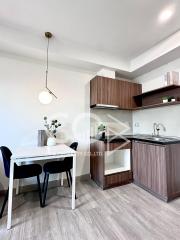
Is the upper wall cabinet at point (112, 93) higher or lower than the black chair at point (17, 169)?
higher

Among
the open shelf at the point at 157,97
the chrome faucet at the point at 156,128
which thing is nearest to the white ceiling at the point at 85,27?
the open shelf at the point at 157,97

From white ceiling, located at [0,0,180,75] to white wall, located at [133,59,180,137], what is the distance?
0.63 metres

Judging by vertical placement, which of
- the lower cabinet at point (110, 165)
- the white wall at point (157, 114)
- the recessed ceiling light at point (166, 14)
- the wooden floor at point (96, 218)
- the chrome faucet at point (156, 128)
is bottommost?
the wooden floor at point (96, 218)

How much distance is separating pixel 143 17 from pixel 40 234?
10.00ft

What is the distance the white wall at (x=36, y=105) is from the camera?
239 centimetres

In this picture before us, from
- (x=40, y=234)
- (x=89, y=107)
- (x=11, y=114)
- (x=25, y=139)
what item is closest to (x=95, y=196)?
(x=40, y=234)

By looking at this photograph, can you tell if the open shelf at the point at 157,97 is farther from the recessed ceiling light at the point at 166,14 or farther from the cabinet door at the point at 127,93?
the recessed ceiling light at the point at 166,14

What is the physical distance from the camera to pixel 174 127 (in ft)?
8.35

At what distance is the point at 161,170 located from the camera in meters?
2.10

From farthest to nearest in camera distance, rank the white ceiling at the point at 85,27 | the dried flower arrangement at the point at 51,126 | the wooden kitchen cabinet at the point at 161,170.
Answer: the dried flower arrangement at the point at 51,126, the wooden kitchen cabinet at the point at 161,170, the white ceiling at the point at 85,27

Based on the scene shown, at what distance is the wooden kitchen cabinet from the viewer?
204cm

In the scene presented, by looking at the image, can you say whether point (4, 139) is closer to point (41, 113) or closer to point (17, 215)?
point (41, 113)

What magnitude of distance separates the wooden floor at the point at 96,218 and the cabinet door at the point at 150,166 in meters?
0.19

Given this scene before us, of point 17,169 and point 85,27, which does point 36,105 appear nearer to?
point 17,169
